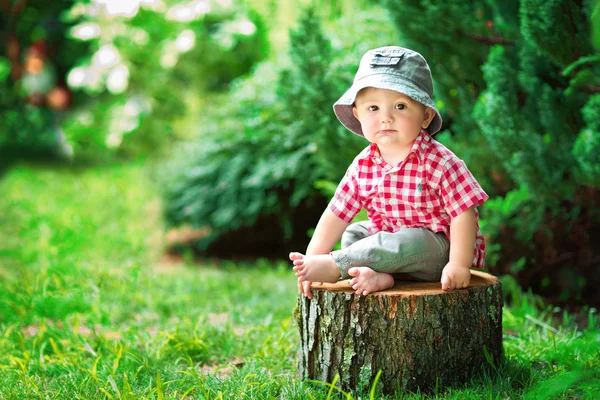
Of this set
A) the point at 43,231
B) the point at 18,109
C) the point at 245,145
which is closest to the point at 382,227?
the point at 245,145

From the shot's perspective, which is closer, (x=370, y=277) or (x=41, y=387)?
(x=370, y=277)

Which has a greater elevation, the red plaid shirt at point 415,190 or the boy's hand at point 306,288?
the red plaid shirt at point 415,190

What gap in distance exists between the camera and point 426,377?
2.17m

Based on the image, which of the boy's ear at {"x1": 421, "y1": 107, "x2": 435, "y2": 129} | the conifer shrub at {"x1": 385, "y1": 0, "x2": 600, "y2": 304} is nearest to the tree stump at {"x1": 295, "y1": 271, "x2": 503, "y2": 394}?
the boy's ear at {"x1": 421, "y1": 107, "x2": 435, "y2": 129}

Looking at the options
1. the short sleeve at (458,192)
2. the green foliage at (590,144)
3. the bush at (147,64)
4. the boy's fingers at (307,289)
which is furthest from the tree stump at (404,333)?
the bush at (147,64)

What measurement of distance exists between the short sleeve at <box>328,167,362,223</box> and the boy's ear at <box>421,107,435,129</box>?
29 centimetres

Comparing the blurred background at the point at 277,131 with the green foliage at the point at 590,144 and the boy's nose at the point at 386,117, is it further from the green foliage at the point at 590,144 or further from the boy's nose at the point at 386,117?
the boy's nose at the point at 386,117

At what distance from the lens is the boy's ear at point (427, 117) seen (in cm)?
225

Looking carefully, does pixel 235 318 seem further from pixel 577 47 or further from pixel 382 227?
pixel 577 47

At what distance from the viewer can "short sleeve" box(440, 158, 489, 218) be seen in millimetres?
2145

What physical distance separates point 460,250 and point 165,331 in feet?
4.69

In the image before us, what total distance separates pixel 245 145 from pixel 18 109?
6.40 m

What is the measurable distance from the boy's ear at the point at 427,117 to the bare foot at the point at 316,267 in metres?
0.55

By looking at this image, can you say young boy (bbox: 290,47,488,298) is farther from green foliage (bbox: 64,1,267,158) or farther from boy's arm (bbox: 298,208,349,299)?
green foliage (bbox: 64,1,267,158)
